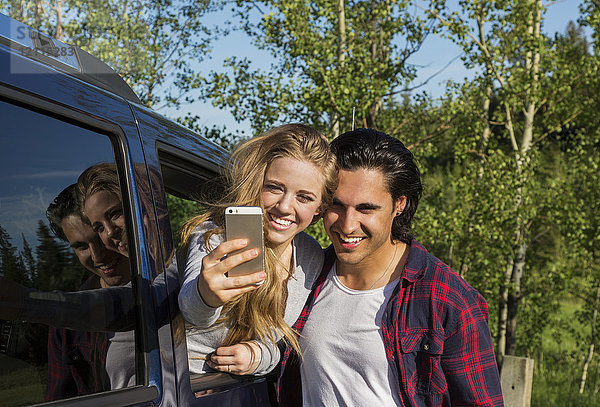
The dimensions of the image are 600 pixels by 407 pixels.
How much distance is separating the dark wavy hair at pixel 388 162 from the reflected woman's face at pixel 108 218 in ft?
3.19

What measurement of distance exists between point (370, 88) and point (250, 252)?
6165mm

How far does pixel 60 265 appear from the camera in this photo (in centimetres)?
143

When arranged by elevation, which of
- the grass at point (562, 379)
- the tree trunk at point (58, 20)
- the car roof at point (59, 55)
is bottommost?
the grass at point (562, 379)

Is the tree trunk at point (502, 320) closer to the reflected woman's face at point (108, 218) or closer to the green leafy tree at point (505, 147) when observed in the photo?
the green leafy tree at point (505, 147)

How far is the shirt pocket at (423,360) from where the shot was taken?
2080 mm

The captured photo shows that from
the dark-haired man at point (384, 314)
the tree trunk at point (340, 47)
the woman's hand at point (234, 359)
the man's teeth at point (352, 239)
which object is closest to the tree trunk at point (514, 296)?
the tree trunk at point (340, 47)

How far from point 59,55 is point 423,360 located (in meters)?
1.43

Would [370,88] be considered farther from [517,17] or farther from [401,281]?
[401,281]

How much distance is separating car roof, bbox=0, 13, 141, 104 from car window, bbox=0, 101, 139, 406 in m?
0.21

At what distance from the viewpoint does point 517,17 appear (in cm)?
937

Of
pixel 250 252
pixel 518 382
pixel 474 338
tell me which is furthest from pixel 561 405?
pixel 250 252

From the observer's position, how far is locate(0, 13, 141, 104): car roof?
1.57 m

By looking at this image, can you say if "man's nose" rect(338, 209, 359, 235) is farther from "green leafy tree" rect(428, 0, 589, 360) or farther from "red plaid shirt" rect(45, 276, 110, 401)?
"green leafy tree" rect(428, 0, 589, 360)

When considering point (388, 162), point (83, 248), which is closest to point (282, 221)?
point (388, 162)
